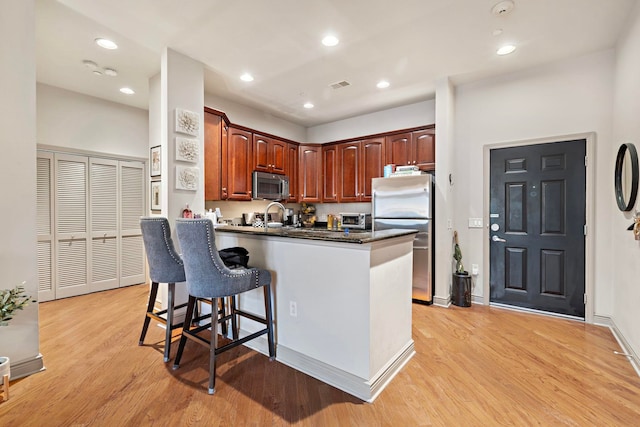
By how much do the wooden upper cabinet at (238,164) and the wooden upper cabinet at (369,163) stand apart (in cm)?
187

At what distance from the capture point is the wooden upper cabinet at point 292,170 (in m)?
5.27

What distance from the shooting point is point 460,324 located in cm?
320

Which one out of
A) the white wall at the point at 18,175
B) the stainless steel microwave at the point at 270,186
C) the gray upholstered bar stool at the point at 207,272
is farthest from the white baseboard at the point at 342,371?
the stainless steel microwave at the point at 270,186

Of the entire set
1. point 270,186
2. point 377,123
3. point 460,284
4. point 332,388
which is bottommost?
point 332,388

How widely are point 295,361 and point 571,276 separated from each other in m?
3.27

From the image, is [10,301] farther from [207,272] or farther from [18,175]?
[207,272]

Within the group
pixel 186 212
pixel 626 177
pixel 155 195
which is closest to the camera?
pixel 626 177

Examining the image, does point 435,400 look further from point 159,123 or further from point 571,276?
point 159,123

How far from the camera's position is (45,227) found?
3.90 meters

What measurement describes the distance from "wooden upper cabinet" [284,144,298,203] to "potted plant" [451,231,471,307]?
2.86 m

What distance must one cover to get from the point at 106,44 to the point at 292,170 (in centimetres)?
307

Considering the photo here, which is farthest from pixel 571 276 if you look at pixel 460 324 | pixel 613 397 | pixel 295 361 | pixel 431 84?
pixel 295 361

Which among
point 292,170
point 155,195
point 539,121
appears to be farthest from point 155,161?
point 539,121

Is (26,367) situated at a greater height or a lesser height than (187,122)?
lesser
